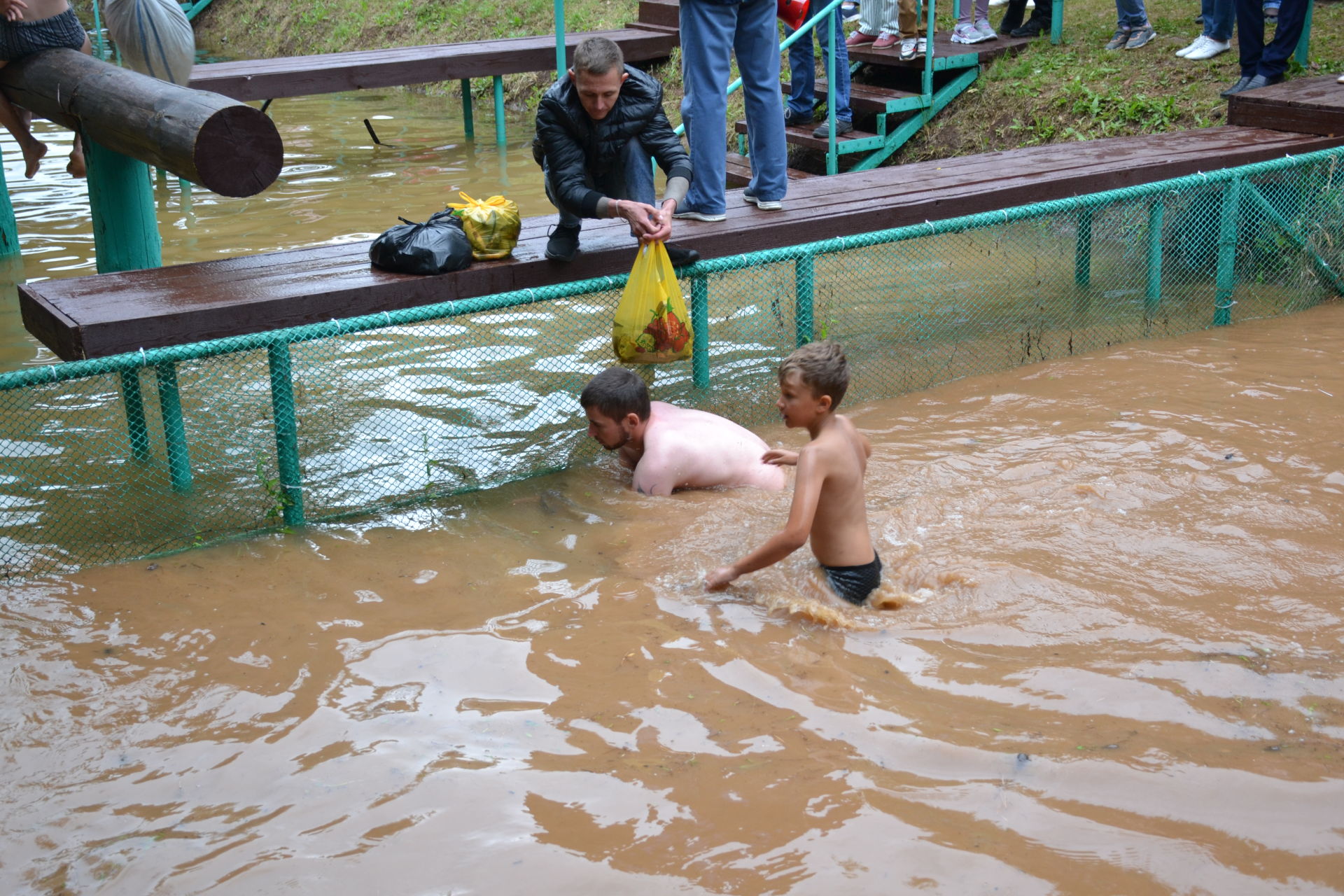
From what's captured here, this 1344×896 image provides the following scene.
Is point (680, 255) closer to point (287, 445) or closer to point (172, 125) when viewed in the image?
point (287, 445)

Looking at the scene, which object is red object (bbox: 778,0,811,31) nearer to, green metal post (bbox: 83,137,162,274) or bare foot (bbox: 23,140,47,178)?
green metal post (bbox: 83,137,162,274)

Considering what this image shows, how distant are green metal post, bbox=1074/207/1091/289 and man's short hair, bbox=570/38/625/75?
3.34 m

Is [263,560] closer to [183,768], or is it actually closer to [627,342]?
[183,768]

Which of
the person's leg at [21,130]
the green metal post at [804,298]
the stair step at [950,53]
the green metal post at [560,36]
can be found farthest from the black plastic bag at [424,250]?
the green metal post at [560,36]

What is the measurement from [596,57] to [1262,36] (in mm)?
6295

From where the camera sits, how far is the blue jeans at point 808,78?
9617 millimetres

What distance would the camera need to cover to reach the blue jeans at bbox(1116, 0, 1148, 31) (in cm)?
1039

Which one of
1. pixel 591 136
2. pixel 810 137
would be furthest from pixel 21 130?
pixel 810 137

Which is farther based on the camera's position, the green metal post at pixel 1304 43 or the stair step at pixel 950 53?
the stair step at pixel 950 53

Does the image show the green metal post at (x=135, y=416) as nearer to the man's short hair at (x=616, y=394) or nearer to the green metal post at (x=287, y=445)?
the green metal post at (x=287, y=445)

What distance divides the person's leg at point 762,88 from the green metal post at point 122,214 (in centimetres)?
305

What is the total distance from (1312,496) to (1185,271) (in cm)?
285

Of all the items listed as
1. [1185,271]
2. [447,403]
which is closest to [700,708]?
[447,403]

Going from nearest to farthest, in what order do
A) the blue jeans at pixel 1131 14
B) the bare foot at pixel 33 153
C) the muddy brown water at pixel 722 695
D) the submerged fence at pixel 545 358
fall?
the muddy brown water at pixel 722 695
the submerged fence at pixel 545 358
the bare foot at pixel 33 153
the blue jeans at pixel 1131 14
